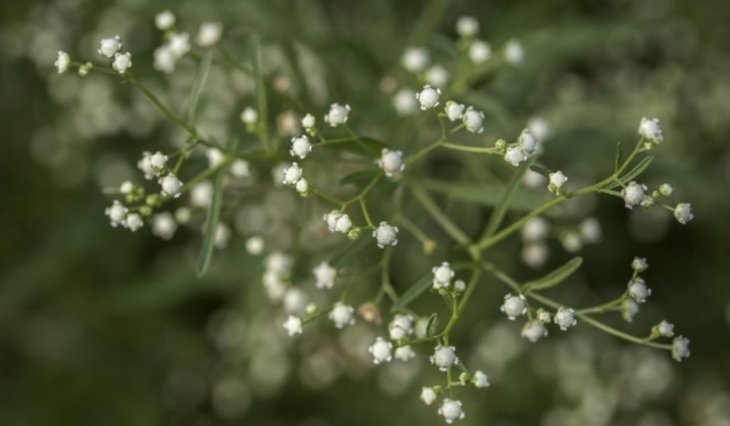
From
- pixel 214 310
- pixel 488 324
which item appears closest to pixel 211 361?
pixel 214 310

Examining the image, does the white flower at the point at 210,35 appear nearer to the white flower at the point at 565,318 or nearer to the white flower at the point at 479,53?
the white flower at the point at 479,53

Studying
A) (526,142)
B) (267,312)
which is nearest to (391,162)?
(526,142)

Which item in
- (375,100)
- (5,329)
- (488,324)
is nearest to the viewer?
(375,100)

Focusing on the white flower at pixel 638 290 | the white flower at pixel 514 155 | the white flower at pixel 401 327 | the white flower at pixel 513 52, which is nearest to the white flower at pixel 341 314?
the white flower at pixel 401 327

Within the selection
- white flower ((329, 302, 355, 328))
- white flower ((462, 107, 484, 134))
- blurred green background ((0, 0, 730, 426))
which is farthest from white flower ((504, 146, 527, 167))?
blurred green background ((0, 0, 730, 426))

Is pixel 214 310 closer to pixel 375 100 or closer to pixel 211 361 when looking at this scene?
pixel 211 361
